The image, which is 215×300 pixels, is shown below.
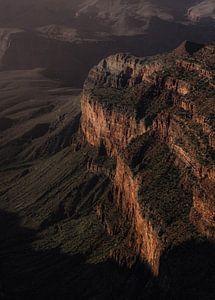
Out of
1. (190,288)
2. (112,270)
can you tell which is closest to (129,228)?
(112,270)

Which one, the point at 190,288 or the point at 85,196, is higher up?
the point at 190,288

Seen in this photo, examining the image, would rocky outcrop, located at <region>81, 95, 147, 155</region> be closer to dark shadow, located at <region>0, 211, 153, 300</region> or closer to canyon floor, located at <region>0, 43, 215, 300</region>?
canyon floor, located at <region>0, 43, 215, 300</region>

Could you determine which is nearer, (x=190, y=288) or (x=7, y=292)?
(x=190, y=288)

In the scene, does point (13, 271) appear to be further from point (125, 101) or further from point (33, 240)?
point (125, 101)

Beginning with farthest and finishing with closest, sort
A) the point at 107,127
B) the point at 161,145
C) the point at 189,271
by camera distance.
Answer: the point at 107,127 → the point at 161,145 → the point at 189,271

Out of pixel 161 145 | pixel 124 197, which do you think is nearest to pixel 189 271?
pixel 124 197

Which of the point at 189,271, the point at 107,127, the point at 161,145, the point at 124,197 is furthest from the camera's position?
the point at 107,127

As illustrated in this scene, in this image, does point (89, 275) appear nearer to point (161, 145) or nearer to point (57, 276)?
point (57, 276)
